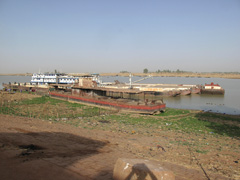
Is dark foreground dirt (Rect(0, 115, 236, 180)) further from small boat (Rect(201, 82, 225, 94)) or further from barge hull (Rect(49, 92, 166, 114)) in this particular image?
small boat (Rect(201, 82, 225, 94))

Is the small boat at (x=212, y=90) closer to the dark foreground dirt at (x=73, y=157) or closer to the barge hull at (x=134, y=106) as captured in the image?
the barge hull at (x=134, y=106)

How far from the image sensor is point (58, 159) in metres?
7.56

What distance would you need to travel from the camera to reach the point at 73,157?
7.97 meters

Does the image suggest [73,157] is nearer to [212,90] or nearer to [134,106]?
[134,106]

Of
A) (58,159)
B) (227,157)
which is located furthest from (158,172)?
(227,157)

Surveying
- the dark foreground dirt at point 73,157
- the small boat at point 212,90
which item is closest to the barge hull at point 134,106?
the dark foreground dirt at point 73,157

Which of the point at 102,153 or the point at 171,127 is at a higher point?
the point at 102,153

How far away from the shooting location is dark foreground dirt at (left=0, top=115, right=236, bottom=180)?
6387mm

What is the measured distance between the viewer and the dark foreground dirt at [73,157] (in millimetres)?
6387

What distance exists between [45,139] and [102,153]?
3285 millimetres

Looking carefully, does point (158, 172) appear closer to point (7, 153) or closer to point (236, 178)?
point (236, 178)

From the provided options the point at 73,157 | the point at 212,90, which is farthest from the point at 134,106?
the point at 212,90

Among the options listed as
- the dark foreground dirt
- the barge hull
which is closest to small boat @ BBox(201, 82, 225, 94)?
the barge hull

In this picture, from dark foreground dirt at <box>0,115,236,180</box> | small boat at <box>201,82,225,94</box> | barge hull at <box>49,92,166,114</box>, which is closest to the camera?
dark foreground dirt at <box>0,115,236,180</box>
